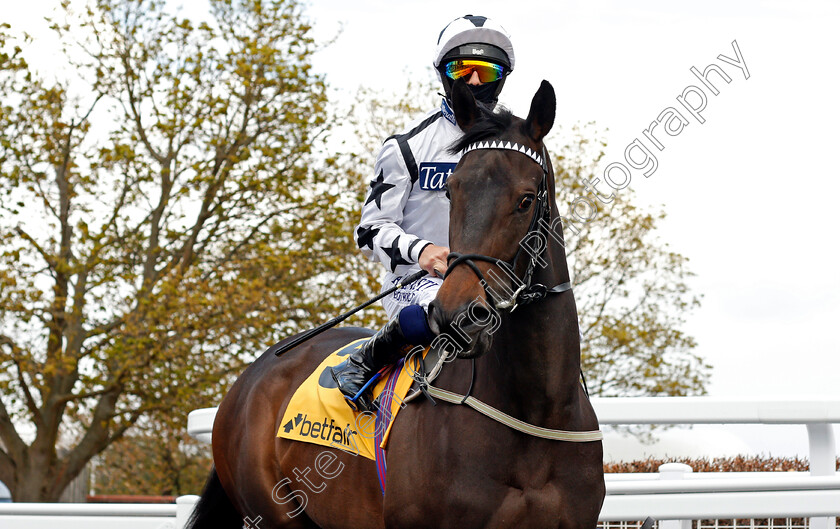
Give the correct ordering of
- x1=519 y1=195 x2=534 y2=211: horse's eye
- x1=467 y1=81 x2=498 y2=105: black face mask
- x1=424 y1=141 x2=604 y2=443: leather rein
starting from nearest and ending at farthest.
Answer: x1=424 y1=141 x2=604 y2=443: leather rein < x1=519 y1=195 x2=534 y2=211: horse's eye < x1=467 y1=81 x2=498 y2=105: black face mask

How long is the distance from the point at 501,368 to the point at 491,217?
582 mm

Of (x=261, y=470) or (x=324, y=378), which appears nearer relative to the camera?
(x=324, y=378)

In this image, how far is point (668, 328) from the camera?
20547 millimetres

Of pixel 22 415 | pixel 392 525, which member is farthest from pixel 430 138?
pixel 22 415

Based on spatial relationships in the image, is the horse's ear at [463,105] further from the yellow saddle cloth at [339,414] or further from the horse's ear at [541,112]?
the yellow saddle cloth at [339,414]

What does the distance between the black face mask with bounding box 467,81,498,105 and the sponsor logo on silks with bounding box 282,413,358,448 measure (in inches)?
55.7

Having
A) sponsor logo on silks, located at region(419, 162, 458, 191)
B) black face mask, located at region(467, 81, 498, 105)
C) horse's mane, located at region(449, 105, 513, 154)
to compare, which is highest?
black face mask, located at region(467, 81, 498, 105)

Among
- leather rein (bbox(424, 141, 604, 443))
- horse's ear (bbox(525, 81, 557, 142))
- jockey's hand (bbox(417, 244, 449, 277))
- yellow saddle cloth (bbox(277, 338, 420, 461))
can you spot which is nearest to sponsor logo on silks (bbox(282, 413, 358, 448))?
yellow saddle cloth (bbox(277, 338, 420, 461))

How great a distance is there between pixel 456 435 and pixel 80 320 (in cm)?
1550

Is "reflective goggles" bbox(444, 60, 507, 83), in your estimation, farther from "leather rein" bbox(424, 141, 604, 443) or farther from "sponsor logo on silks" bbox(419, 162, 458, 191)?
"leather rein" bbox(424, 141, 604, 443)

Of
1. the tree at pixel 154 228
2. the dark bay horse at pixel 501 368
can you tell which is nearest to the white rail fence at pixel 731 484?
the dark bay horse at pixel 501 368

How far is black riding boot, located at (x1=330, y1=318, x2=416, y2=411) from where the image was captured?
11.7 feet

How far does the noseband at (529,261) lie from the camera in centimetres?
284

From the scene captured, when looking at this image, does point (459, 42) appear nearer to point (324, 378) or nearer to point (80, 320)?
point (324, 378)
